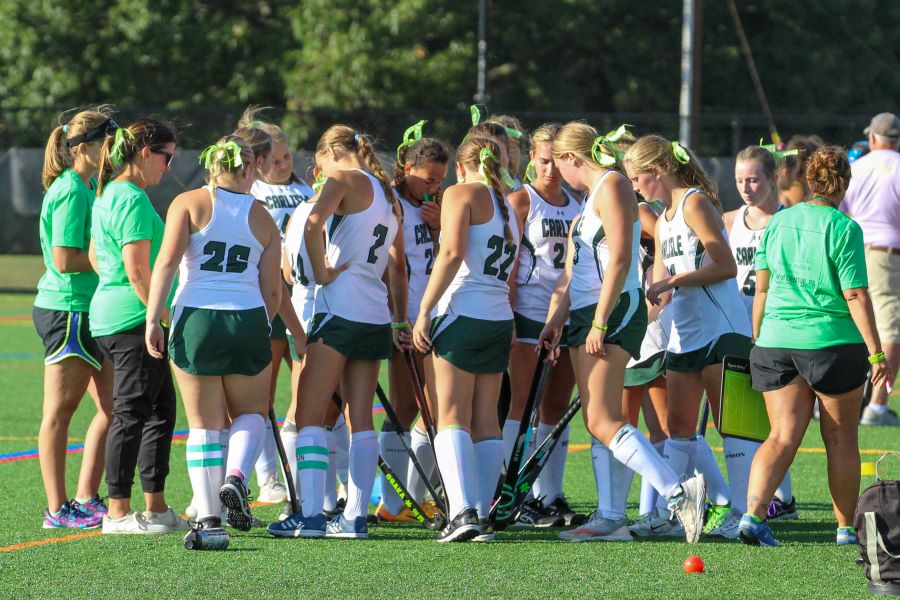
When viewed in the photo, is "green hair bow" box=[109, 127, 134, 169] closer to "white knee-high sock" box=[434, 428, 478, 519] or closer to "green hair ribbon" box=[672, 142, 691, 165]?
"white knee-high sock" box=[434, 428, 478, 519]

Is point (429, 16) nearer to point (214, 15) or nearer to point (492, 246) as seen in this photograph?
point (214, 15)

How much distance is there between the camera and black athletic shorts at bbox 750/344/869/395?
6027 millimetres

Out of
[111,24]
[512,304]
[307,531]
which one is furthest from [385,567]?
[111,24]

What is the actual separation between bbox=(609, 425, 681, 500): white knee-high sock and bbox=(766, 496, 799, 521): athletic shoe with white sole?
3.78ft

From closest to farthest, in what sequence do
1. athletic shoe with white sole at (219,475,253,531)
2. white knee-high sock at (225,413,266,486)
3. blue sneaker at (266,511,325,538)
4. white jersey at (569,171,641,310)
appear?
1. athletic shoe with white sole at (219,475,253,531)
2. white knee-high sock at (225,413,266,486)
3. white jersey at (569,171,641,310)
4. blue sneaker at (266,511,325,538)

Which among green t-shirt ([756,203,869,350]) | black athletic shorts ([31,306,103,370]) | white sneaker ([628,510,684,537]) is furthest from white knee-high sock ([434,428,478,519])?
black athletic shorts ([31,306,103,370])

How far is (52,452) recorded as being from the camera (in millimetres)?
6836

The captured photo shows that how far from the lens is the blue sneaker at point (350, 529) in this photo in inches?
257

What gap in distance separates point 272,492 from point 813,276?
10.4 feet

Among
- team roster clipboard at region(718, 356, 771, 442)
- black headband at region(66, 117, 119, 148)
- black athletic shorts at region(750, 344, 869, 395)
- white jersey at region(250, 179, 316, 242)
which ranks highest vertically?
black headband at region(66, 117, 119, 148)

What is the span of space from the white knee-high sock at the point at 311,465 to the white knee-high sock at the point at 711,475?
1.81m

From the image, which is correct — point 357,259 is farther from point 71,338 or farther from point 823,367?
point 823,367

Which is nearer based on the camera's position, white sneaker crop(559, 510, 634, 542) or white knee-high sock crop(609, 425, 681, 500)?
white knee-high sock crop(609, 425, 681, 500)

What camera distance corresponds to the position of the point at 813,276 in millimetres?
6098
